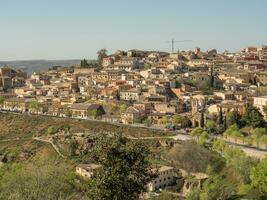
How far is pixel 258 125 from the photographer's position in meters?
36.9

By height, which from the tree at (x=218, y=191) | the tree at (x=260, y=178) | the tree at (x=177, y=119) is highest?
the tree at (x=260, y=178)

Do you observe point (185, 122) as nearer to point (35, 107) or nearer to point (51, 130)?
point (51, 130)

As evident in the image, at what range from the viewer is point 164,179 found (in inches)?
1238

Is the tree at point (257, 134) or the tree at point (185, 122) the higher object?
the tree at point (257, 134)

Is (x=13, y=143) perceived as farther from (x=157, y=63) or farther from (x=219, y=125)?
(x=157, y=63)

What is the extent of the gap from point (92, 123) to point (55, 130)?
4.30 metres

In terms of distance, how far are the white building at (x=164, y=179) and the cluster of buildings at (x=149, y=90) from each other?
1009cm

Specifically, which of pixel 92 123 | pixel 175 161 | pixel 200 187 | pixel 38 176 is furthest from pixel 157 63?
pixel 38 176

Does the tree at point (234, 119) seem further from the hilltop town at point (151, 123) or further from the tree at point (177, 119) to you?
the tree at point (177, 119)

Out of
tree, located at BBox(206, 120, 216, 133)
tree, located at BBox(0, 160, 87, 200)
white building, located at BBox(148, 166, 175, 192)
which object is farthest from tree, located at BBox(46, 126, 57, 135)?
tree, located at BBox(0, 160, 87, 200)

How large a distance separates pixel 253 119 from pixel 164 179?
9.80m

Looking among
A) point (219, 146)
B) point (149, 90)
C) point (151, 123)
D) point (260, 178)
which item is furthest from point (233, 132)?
point (149, 90)

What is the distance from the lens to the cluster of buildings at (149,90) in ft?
151

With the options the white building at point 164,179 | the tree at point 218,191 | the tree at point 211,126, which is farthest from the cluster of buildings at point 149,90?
the tree at point 218,191
